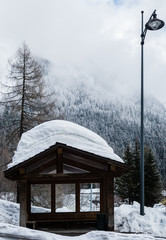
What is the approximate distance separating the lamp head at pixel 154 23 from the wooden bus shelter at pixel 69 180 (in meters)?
6.06

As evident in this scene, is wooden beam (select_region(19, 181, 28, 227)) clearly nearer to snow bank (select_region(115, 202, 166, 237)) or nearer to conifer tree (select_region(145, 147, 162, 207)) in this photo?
snow bank (select_region(115, 202, 166, 237))

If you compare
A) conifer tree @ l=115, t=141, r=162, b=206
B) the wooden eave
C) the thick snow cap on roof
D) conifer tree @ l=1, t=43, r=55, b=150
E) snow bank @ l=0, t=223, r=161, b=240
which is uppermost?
conifer tree @ l=1, t=43, r=55, b=150

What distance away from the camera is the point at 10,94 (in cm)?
1694

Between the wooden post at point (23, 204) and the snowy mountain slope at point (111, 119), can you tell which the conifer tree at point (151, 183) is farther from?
the snowy mountain slope at point (111, 119)

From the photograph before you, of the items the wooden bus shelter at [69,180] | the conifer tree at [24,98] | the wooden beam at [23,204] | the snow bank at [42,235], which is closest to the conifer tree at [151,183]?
the conifer tree at [24,98]

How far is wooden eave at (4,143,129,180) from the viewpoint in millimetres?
9158

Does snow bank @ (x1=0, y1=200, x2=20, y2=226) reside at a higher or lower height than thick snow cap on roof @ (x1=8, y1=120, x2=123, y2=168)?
lower

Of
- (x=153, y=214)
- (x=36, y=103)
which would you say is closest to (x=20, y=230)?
(x=153, y=214)

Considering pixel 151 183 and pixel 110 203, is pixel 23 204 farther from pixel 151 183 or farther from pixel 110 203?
pixel 151 183

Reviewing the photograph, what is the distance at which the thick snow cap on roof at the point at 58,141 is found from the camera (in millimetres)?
9664

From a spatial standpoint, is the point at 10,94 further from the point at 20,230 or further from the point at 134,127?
the point at 134,127

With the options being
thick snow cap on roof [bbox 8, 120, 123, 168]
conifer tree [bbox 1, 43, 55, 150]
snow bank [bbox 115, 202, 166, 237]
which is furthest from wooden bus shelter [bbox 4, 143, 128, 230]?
conifer tree [bbox 1, 43, 55, 150]

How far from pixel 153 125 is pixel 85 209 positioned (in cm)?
16526

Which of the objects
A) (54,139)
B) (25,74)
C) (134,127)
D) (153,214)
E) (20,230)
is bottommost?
(153,214)
